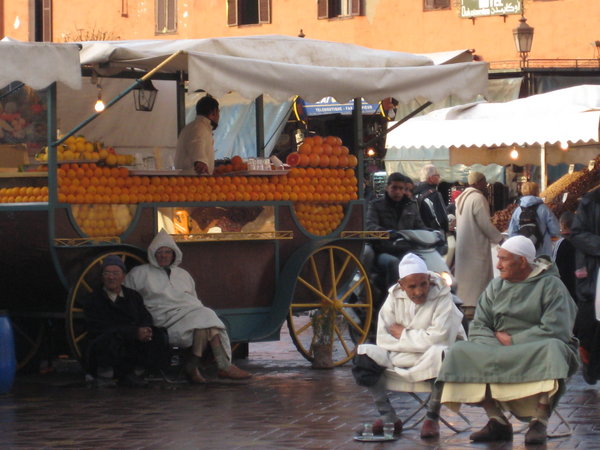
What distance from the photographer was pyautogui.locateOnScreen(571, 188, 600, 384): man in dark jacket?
10.6 meters

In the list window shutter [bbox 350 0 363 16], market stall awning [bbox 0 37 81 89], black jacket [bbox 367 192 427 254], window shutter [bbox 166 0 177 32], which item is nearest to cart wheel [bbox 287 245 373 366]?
black jacket [bbox 367 192 427 254]

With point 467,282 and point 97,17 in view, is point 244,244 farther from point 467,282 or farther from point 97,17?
point 97,17

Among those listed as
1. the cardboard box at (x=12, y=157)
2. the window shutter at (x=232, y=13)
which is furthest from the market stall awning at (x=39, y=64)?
the window shutter at (x=232, y=13)

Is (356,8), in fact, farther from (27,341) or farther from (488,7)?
(27,341)

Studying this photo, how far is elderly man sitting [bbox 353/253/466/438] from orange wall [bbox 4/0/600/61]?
63.5 ft

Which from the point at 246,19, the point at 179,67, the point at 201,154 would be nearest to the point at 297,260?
the point at 201,154

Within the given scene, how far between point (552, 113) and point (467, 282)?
80.0 inches

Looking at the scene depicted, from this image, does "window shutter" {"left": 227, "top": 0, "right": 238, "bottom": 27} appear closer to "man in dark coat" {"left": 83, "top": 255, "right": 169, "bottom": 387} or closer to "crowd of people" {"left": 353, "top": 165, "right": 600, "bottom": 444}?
"man in dark coat" {"left": 83, "top": 255, "right": 169, "bottom": 387}

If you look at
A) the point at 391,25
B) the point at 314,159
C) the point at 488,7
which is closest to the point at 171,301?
the point at 314,159

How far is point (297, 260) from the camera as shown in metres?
12.0

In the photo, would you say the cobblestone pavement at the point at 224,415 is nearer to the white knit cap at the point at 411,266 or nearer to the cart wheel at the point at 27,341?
the cart wheel at the point at 27,341

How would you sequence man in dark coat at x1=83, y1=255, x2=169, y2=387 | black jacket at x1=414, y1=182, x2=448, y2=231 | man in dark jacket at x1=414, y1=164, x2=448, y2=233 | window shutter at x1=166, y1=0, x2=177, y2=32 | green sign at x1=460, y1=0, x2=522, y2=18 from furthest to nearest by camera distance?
window shutter at x1=166, y1=0, x2=177, y2=32 < green sign at x1=460, y1=0, x2=522, y2=18 < black jacket at x1=414, y1=182, x2=448, y2=231 < man in dark jacket at x1=414, y1=164, x2=448, y2=233 < man in dark coat at x1=83, y1=255, x2=169, y2=387

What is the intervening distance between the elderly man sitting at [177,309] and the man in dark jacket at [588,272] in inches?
106

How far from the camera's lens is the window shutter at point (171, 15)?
31.7 m
